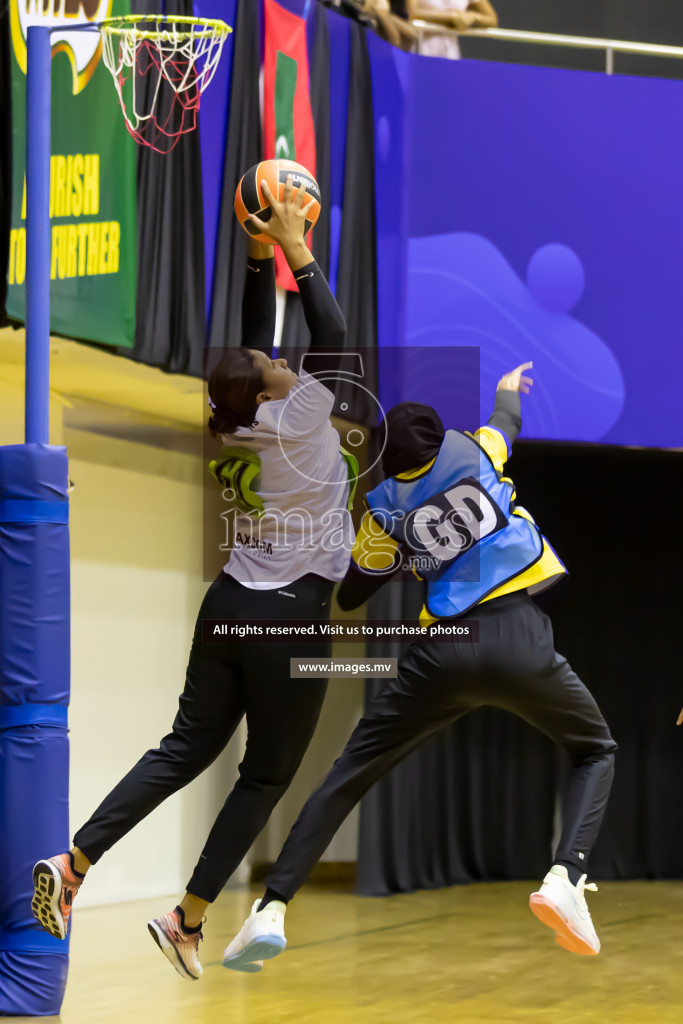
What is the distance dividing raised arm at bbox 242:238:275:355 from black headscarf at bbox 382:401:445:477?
44cm

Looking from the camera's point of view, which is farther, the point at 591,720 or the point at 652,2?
the point at 652,2

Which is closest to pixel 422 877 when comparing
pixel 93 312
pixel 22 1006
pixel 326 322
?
pixel 22 1006

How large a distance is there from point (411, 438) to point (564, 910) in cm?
141

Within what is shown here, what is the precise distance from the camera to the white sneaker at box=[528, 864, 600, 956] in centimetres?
357

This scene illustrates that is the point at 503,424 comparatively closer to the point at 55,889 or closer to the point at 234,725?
the point at 234,725

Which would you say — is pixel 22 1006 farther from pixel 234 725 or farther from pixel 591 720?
pixel 591 720

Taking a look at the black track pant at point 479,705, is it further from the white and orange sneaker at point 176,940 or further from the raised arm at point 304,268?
the raised arm at point 304,268

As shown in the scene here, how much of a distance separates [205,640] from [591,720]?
3.69 ft

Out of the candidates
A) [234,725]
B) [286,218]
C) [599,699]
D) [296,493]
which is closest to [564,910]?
[234,725]

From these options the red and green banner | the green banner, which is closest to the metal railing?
the red and green banner

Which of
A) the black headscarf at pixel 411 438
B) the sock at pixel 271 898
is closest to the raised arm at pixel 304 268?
the black headscarf at pixel 411 438

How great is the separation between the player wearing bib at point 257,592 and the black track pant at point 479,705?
0.15 meters

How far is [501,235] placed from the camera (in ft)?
26.7

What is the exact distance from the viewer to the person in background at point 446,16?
27.0 ft
